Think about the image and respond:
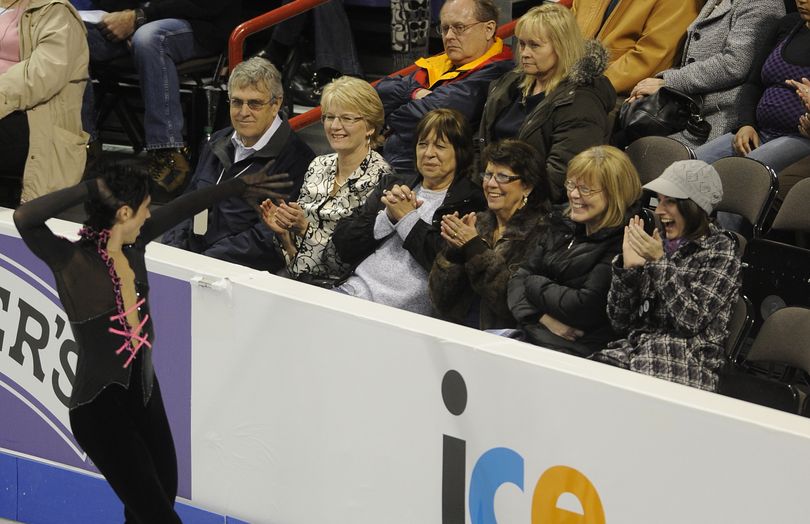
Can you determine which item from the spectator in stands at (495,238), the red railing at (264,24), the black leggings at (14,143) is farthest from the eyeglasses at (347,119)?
the black leggings at (14,143)

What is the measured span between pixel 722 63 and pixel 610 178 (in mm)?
1480

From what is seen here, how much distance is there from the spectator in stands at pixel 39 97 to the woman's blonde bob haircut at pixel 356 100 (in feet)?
5.15

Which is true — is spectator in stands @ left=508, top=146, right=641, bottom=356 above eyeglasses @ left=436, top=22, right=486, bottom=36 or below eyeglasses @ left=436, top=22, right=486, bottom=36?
below

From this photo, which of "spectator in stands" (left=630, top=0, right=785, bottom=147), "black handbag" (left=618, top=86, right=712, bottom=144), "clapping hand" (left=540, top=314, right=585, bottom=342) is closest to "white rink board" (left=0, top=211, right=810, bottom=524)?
"clapping hand" (left=540, top=314, right=585, bottom=342)

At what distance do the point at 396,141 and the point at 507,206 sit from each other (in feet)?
4.04

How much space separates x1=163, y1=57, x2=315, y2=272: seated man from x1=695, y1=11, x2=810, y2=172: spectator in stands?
183cm

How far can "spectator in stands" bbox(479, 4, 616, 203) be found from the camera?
5145 mm

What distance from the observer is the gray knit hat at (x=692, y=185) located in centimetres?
433

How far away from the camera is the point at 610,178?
14.8 ft

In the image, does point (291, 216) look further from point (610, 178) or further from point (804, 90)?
point (804, 90)

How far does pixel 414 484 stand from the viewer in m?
4.11

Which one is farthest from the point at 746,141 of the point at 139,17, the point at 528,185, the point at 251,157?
the point at 139,17

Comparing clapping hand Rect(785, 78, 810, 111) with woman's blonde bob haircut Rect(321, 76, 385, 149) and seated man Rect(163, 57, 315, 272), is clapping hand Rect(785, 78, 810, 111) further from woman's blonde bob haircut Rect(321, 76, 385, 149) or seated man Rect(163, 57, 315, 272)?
seated man Rect(163, 57, 315, 272)

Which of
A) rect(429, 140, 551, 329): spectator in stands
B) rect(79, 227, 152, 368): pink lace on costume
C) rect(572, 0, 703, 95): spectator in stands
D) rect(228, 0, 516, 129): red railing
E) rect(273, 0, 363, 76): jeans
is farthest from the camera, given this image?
rect(273, 0, 363, 76): jeans
